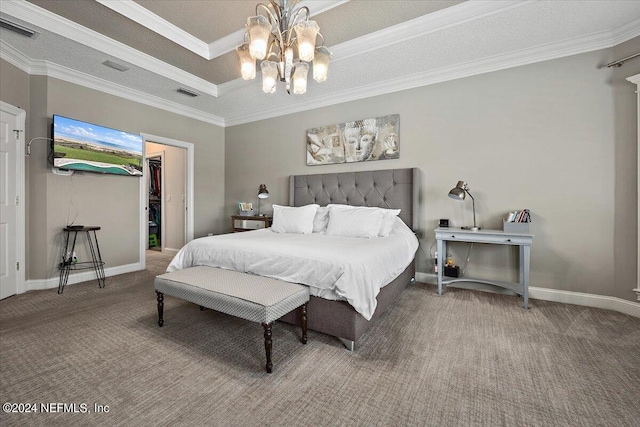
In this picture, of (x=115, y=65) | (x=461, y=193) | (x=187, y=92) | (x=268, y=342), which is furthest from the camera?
(x=187, y=92)

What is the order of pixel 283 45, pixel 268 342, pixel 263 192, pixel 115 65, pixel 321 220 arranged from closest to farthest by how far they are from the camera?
pixel 268 342
pixel 283 45
pixel 115 65
pixel 321 220
pixel 263 192

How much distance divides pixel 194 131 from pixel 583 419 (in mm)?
5774

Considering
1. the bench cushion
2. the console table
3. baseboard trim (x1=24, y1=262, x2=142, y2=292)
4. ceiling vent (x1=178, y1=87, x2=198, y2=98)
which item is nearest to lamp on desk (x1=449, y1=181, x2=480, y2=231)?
the bench cushion

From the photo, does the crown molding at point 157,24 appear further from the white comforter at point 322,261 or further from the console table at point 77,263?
the console table at point 77,263

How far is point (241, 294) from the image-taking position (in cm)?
185

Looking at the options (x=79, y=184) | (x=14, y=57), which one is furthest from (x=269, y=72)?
(x=79, y=184)

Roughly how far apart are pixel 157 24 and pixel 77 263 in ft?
10.1

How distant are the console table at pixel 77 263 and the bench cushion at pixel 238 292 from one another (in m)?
2.04

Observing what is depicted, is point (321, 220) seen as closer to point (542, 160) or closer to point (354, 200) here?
point (354, 200)

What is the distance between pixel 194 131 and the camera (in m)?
5.13

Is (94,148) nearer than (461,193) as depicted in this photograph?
No

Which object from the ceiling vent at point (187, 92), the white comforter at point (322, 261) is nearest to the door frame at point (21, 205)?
the ceiling vent at point (187, 92)

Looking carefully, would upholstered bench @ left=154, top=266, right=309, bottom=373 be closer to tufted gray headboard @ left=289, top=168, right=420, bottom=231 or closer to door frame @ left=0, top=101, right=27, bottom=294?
tufted gray headboard @ left=289, top=168, right=420, bottom=231

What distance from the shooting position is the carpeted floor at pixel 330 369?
1.36 metres
